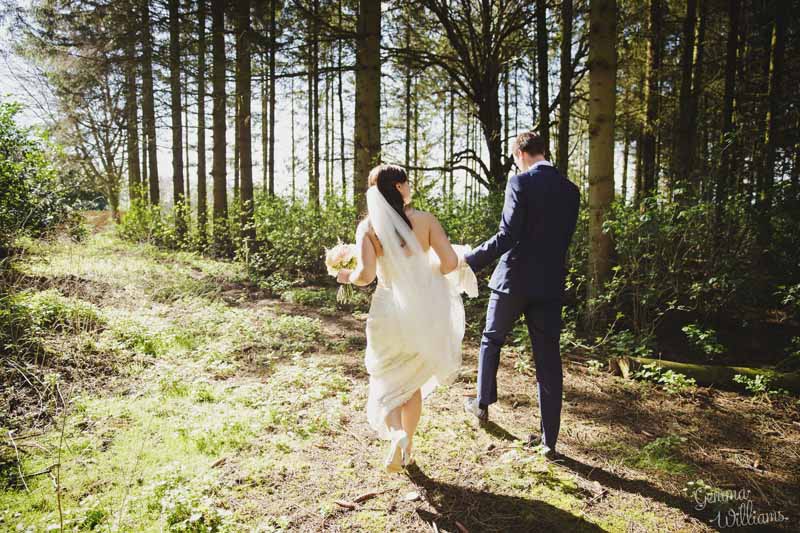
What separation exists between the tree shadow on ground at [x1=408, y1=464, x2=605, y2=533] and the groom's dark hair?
243cm

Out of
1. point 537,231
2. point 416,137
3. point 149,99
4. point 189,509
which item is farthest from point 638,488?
point 149,99

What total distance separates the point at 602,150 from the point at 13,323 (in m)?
7.11

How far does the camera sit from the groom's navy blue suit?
10.4 ft

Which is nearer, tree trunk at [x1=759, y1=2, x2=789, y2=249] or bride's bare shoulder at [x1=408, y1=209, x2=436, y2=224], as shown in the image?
bride's bare shoulder at [x1=408, y1=209, x2=436, y2=224]

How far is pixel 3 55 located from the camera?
12586 millimetres

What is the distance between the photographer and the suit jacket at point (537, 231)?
3.15 m

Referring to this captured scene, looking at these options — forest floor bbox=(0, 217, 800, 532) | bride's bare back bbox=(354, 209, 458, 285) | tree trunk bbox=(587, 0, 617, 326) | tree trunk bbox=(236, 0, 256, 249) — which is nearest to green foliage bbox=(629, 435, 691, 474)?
forest floor bbox=(0, 217, 800, 532)

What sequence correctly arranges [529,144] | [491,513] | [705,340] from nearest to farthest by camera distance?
[491,513]
[529,144]
[705,340]

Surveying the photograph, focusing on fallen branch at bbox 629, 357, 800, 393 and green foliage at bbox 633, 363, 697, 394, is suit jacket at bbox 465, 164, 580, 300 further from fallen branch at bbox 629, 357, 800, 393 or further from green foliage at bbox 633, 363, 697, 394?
fallen branch at bbox 629, 357, 800, 393

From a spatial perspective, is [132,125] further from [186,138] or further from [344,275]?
[344,275]

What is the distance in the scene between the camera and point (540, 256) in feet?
10.4

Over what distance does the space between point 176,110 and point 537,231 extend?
47.7 feet

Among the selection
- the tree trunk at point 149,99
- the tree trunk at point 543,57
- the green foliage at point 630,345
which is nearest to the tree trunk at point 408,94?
the tree trunk at point 543,57

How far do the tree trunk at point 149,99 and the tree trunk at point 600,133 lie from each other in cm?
964
